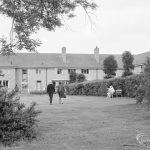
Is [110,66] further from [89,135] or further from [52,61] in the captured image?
[89,135]

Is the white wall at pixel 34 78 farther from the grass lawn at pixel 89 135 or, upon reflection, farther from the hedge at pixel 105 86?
the grass lawn at pixel 89 135

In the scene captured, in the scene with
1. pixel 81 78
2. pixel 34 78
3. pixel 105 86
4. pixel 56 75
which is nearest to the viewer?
pixel 105 86

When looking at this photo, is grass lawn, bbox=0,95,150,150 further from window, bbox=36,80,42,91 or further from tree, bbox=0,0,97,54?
window, bbox=36,80,42,91

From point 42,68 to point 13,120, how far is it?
69.3 meters

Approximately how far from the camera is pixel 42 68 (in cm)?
7881

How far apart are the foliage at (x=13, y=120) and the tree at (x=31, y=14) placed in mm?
3462

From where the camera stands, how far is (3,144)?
903 cm

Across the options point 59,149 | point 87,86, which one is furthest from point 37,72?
point 59,149

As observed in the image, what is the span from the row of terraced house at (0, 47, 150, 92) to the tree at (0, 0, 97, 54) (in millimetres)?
63401

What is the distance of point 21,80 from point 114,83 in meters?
43.9

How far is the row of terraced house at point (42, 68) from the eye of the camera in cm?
7769

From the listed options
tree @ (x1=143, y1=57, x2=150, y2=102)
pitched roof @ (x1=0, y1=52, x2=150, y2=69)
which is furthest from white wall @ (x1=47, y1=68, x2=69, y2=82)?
tree @ (x1=143, y1=57, x2=150, y2=102)

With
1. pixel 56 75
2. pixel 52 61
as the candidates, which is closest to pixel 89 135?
pixel 56 75

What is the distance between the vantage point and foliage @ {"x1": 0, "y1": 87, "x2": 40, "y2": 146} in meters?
9.36
